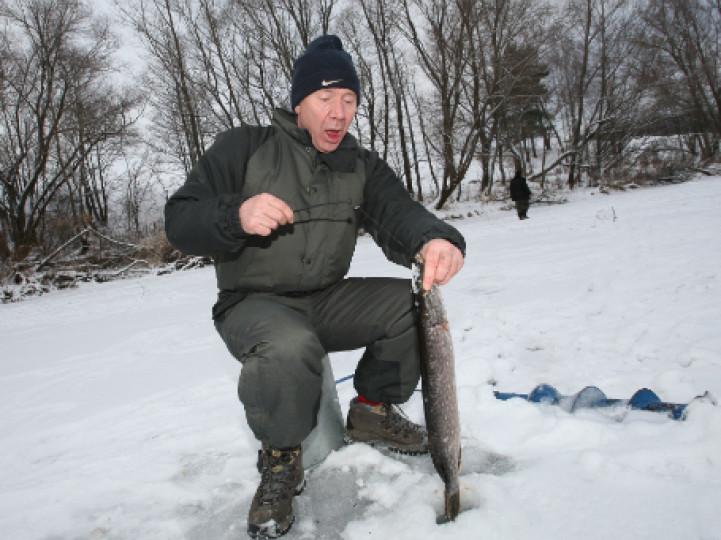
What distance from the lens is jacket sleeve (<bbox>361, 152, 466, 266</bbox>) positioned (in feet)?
6.15

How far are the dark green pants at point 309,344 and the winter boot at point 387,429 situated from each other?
0.06 metres

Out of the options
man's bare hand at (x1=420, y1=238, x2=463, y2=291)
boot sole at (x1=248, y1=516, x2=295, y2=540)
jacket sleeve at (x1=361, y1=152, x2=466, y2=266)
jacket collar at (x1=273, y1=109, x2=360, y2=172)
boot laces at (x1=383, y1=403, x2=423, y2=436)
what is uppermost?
jacket collar at (x1=273, y1=109, x2=360, y2=172)

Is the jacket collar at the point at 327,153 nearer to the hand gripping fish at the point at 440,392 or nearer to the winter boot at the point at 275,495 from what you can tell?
the hand gripping fish at the point at 440,392

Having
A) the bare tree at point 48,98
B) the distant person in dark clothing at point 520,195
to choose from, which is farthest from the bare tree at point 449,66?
the bare tree at point 48,98

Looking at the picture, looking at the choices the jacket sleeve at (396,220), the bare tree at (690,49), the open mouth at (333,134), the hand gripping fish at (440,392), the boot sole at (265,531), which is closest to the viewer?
the hand gripping fish at (440,392)

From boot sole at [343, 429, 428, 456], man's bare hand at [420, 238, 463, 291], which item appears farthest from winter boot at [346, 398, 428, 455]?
man's bare hand at [420, 238, 463, 291]

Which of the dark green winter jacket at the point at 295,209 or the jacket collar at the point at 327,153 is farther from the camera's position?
the jacket collar at the point at 327,153

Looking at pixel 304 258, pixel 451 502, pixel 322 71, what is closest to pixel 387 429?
pixel 451 502

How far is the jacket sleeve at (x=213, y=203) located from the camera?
1.69 m

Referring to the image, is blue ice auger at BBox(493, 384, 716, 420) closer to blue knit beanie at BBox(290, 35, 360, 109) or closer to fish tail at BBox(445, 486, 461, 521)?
fish tail at BBox(445, 486, 461, 521)

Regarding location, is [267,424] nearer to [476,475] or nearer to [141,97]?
[476,475]

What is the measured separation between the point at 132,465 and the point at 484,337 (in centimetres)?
247

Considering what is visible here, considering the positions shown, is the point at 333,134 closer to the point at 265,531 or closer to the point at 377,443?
the point at 377,443

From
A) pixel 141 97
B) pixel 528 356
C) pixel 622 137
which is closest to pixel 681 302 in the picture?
pixel 528 356
